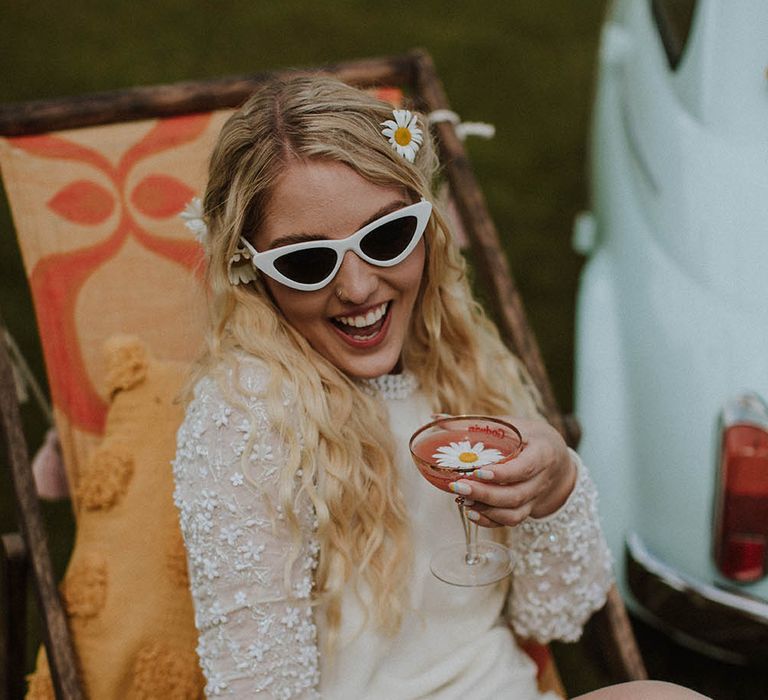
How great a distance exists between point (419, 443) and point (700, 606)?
1.19 meters

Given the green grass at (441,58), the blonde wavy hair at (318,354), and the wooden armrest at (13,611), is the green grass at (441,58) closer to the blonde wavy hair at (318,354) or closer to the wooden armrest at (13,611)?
the wooden armrest at (13,611)

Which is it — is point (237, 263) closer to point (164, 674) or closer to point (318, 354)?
point (318, 354)

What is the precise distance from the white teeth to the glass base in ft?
1.61

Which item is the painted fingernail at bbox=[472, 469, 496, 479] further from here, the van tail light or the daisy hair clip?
the van tail light

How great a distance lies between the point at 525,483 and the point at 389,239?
0.52m

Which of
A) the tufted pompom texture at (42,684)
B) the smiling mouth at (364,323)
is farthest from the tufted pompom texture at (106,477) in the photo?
the smiling mouth at (364,323)

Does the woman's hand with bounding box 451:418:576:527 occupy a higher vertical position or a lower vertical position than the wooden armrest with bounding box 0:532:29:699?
higher

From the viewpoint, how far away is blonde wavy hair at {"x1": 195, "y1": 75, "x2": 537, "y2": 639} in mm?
1940

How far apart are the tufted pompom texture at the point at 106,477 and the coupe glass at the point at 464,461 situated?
0.83 meters

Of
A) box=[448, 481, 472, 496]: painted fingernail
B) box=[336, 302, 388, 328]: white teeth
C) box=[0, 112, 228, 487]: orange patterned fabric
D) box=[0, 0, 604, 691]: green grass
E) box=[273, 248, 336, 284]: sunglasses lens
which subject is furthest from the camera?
box=[0, 0, 604, 691]: green grass

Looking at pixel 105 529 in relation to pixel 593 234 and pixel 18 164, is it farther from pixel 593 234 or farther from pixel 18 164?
pixel 593 234

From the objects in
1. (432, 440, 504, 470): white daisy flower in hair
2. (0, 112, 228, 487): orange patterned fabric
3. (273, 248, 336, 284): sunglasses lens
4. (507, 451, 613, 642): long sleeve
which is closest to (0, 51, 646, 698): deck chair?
(0, 112, 228, 487): orange patterned fabric

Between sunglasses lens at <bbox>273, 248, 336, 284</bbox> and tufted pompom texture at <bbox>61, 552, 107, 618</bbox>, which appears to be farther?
tufted pompom texture at <bbox>61, 552, 107, 618</bbox>

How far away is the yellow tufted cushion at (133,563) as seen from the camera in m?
2.36
